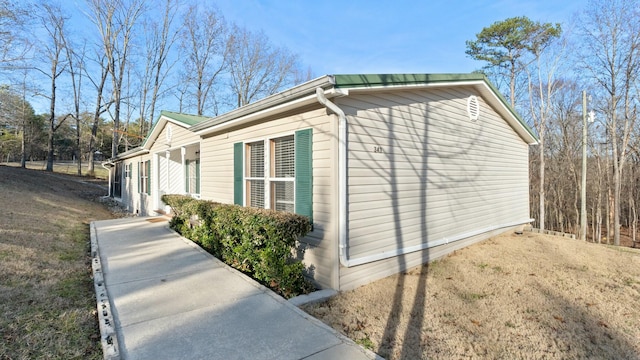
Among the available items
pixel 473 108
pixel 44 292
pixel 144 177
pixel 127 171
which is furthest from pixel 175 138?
pixel 473 108

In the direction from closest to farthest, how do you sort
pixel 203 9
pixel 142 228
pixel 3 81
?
pixel 142 228 → pixel 3 81 → pixel 203 9

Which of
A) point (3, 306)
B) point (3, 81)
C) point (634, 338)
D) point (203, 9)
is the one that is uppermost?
point (203, 9)

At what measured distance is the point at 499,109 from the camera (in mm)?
7840

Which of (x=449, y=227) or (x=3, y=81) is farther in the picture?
(x=3, y=81)

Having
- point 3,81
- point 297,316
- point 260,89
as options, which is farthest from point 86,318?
point 260,89

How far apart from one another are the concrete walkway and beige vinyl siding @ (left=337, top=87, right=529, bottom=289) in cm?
131

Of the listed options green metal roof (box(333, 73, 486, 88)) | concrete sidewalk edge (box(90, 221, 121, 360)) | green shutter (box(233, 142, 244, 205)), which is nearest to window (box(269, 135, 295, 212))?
green shutter (box(233, 142, 244, 205))

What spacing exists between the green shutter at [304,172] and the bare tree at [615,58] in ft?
56.7

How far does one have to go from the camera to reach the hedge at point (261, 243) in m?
4.28

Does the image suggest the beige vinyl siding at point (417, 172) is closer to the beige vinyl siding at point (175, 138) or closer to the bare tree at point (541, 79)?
the beige vinyl siding at point (175, 138)

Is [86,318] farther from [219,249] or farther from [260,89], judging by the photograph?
[260,89]

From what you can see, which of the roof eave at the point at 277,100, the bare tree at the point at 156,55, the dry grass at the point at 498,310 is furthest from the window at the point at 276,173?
the bare tree at the point at 156,55

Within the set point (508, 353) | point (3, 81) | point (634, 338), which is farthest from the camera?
point (3, 81)

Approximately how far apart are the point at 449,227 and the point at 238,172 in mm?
4327
